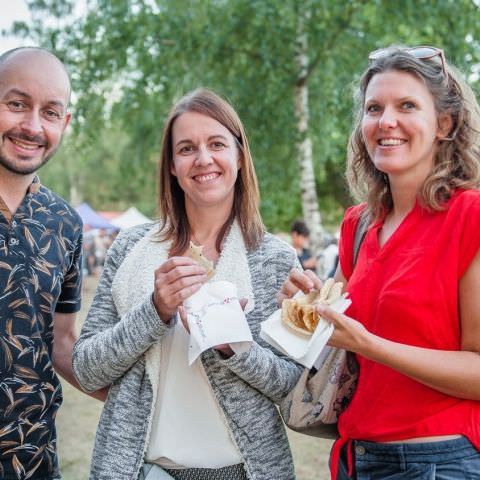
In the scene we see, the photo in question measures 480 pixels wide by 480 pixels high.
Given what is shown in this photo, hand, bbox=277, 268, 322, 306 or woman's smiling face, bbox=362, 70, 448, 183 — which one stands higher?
woman's smiling face, bbox=362, 70, 448, 183

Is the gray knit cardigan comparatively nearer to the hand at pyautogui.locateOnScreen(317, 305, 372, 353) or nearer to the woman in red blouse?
the woman in red blouse

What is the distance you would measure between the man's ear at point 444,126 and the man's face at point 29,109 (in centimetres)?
145

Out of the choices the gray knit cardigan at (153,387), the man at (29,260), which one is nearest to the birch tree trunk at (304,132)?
the man at (29,260)

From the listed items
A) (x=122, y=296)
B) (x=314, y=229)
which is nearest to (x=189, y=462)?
(x=122, y=296)

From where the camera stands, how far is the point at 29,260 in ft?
8.23

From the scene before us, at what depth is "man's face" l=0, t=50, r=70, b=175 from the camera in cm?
251

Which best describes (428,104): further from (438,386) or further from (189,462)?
(189,462)

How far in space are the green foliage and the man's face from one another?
7.19m

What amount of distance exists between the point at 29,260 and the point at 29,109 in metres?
0.59

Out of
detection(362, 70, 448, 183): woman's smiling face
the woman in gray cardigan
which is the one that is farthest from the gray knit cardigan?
detection(362, 70, 448, 183): woman's smiling face

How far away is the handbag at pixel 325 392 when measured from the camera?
2.25m

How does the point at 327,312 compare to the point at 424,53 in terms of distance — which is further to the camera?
the point at 424,53

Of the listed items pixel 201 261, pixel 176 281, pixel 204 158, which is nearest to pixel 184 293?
pixel 176 281

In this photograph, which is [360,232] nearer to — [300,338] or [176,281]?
[300,338]
